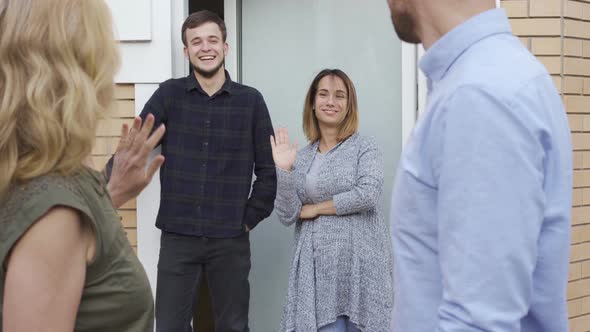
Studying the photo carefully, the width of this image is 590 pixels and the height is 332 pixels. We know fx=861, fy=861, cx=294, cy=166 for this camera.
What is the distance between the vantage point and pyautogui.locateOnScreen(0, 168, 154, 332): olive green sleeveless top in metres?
1.62

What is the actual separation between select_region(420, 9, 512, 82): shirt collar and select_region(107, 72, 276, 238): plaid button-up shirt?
3422 mm

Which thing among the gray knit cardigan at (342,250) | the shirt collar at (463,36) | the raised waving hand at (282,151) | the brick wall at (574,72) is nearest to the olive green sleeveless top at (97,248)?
the shirt collar at (463,36)

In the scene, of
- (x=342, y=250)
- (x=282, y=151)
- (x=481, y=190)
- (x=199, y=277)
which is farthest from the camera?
(x=199, y=277)

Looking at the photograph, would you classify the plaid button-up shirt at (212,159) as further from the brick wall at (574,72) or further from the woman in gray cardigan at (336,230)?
the brick wall at (574,72)

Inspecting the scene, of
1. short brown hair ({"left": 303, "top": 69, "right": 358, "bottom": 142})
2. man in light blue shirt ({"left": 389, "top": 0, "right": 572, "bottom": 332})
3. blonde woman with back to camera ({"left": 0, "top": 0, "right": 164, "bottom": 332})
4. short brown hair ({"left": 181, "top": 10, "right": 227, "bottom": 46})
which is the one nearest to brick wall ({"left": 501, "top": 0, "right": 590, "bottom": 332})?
short brown hair ({"left": 303, "top": 69, "right": 358, "bottom": 142})

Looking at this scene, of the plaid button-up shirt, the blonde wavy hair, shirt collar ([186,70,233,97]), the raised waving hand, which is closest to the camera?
the blonde wavy hair

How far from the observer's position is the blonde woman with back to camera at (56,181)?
5.24 ft

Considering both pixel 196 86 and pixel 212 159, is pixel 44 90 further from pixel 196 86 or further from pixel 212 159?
pixel 196 86

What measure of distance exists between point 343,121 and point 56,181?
11.9 feet

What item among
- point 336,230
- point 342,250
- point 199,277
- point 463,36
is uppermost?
point 463,36

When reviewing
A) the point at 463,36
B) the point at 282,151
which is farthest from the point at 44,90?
the point at 282,151

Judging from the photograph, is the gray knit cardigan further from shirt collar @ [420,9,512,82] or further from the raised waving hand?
shirt collar @ [420,9,512,82]

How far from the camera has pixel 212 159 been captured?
16.8 ft

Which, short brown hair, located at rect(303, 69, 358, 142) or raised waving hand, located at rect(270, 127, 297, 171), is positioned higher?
short brown hair, located at rect(303, 69, 358, 142)
